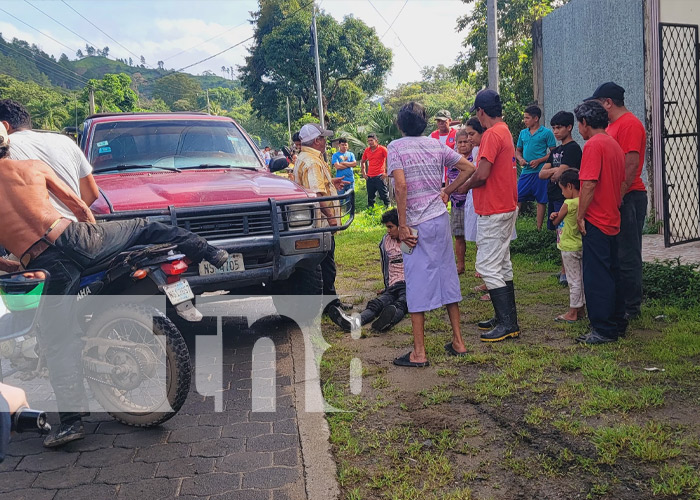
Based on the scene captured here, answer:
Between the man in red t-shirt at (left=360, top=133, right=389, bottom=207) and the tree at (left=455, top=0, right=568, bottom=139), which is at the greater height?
the tree at (left=455, top=0, right=568, bottom=139)

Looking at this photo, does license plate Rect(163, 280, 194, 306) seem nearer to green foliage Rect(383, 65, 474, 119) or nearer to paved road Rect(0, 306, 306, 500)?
paved road Rect(0, 306, 306, 500)

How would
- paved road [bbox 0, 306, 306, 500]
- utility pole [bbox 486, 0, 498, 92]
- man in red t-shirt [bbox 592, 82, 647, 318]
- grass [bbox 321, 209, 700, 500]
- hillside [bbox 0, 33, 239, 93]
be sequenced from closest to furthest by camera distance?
grass [bbox 321, 209, 700, 500] < paved road [bbox 0, 306, 306, 500] < man in red t-shirt [bbox 592, 82, 647, 318] < utility pole [bbox 486, 0, 498, 92] < hillside [bbox 0, 33, 239, 93]

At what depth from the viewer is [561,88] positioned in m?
11.4

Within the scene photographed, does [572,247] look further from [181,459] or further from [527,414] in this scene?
[181,459]

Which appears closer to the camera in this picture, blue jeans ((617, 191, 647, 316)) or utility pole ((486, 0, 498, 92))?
blue jeans ((617, 191, 647, 316))

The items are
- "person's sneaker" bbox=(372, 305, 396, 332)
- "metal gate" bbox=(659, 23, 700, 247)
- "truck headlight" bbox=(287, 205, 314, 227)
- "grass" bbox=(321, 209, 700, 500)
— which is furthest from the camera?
"metal gate" bbox=(659, 23, 700, 247)

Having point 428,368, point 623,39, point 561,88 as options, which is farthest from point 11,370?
point 561,88

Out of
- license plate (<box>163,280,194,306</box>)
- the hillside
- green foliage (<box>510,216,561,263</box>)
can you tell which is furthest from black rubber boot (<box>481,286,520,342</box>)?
the hillside

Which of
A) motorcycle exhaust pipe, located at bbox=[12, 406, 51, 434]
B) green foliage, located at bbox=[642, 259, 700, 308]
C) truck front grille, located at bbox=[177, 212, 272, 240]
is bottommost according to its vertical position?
green foliage, located at bbox=[642, 259, 700, 308]

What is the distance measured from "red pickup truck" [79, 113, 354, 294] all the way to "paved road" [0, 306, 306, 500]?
1229 mm

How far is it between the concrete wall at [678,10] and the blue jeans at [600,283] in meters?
5.06

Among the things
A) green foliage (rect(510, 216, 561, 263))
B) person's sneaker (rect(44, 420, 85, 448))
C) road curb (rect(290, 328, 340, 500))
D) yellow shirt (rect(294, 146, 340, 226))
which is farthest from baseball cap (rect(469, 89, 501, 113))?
person's sneaker (rect(44, 420, 85, 448))

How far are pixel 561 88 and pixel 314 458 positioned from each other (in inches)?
373

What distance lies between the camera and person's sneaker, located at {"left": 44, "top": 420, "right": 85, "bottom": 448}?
3881 millimetres
